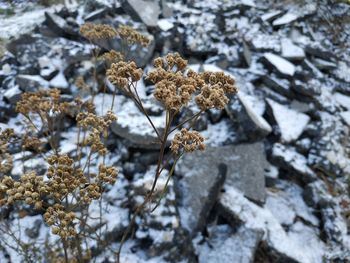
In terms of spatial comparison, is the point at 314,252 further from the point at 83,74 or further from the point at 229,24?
the point at 229,24

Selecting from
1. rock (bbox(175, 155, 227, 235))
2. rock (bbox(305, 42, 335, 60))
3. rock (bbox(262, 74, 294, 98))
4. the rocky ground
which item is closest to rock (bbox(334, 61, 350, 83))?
the rocky ground

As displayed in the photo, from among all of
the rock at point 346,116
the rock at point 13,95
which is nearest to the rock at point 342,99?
the rock at point 346,116

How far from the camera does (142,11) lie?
6156mm

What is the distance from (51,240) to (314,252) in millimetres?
2896

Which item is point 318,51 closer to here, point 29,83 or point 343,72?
point 343,72

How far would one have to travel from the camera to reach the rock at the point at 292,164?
194 inches

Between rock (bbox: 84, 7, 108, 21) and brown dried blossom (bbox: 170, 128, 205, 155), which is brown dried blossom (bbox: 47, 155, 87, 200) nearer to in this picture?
brown dried blossom (bbox: 170, 128, 205, 155)

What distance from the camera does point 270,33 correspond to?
7.21 meters

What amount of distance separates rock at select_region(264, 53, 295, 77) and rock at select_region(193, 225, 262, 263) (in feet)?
10.1

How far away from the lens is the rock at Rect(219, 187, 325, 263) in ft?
13.0

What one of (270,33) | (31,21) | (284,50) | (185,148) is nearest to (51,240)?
(185,148)

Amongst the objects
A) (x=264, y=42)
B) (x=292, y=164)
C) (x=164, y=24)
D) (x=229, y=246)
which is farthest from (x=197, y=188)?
(x=264, y=42)

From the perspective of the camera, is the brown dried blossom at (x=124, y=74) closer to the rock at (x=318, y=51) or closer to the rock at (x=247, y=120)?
the rock at (x=247, y=120)

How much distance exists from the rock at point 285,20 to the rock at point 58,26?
4.07 m
